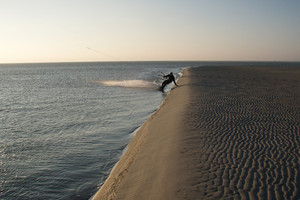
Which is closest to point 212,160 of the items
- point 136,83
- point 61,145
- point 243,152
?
point 243,152

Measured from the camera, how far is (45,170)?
7.71 meters

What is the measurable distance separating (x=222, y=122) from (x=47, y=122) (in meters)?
9.57

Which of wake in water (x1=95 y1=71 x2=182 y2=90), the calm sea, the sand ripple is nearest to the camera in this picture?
the sand ripple

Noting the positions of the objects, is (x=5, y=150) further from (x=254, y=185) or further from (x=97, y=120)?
(x=254, y=185)

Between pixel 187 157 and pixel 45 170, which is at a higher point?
pixel 187 157

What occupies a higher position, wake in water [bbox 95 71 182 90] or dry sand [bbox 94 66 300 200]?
wake in water [bbox 95 71 182 90]

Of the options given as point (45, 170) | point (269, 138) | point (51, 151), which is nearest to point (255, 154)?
point (269, 138)

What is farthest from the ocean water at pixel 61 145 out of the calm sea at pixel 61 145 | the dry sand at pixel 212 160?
the dry sand at pixel 212 160

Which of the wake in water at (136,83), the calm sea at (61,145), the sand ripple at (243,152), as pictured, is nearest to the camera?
the sand ripple at (243,152)

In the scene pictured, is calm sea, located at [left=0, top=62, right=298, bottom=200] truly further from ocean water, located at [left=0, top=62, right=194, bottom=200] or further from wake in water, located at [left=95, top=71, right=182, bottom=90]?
wake in water, located at [left=95, top=71, right=182, bottom=90]

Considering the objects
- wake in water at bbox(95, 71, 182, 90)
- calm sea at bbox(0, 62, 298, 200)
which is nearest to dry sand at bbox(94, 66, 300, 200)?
calm sea at bbox(0, 62, 298, 200)

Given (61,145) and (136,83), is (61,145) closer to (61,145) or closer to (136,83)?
(61,145)

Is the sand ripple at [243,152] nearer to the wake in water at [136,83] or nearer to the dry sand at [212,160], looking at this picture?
the dry sand at [212,160]

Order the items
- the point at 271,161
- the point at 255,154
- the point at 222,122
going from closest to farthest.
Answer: the point at 271,161 < the point at 255,154 < the point at 222,122
